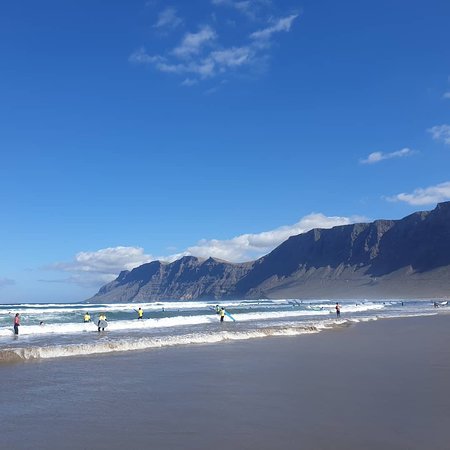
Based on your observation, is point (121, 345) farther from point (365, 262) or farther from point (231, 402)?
point (365, 262)

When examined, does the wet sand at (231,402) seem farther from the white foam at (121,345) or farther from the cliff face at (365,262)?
the cliff face at (365,262)

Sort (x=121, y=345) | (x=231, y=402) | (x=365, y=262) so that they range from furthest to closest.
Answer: (x=365, y=262) < (x=121, y=345) < (x=231, y=402)

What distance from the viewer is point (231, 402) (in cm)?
882

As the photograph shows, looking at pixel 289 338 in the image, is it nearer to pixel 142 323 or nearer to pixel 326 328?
pixel 326 328

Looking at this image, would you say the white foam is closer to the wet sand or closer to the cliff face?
the wet sand

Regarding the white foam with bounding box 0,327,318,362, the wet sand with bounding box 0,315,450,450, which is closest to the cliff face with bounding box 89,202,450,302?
the white foam with bounding box 0,327,318,362

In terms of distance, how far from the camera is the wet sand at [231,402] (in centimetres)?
662

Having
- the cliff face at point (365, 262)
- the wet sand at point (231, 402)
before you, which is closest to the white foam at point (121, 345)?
the wet sand at point (231, 402)

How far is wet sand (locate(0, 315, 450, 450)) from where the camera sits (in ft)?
21.7

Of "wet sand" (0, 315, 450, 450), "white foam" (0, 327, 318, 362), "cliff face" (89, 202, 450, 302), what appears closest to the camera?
"wet sand" (0, 315, 450, 450)

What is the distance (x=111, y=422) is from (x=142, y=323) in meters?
27.4

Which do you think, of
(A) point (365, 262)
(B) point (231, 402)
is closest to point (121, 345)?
(B) point (231, 402)

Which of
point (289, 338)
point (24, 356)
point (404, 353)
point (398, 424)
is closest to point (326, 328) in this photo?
point (289, 338)

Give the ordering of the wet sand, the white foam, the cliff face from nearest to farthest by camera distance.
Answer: the wet sand < the white foam < the cliff face
